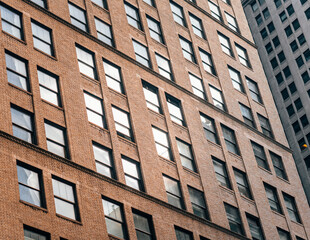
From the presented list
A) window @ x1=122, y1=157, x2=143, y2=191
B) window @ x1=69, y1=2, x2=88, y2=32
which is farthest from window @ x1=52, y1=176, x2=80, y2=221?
window @ x1=69, y1=2, x2=88, y2=32

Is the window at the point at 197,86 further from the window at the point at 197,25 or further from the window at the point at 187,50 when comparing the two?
the window at the point at 197,25

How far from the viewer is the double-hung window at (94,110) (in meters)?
41.0

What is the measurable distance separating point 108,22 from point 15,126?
16.0m

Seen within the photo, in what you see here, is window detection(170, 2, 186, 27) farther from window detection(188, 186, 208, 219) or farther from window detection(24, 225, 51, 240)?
window detection(24, 225, 51, 240)

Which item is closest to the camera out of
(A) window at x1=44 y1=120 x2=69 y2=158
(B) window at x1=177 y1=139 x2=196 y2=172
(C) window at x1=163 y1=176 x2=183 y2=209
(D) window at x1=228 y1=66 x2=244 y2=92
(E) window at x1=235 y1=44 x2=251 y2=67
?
(A) window at x1=44 y1=120 x2=69 y2=158

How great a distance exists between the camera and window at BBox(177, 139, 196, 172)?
4534 cm

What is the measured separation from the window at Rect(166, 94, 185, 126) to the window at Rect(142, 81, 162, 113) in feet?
3.70

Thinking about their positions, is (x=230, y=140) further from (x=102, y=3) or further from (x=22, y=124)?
(x=22, y=124)

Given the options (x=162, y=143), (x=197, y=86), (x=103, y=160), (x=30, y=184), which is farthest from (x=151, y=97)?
(x=30, y=184)

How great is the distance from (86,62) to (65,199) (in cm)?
1219

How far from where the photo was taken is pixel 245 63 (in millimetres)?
60719

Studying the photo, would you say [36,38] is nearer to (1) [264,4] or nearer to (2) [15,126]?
(2) [15,126]

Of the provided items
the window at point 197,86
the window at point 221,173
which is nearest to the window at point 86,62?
the window at point 197,86

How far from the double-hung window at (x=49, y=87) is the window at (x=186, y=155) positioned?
1014 centimetres
